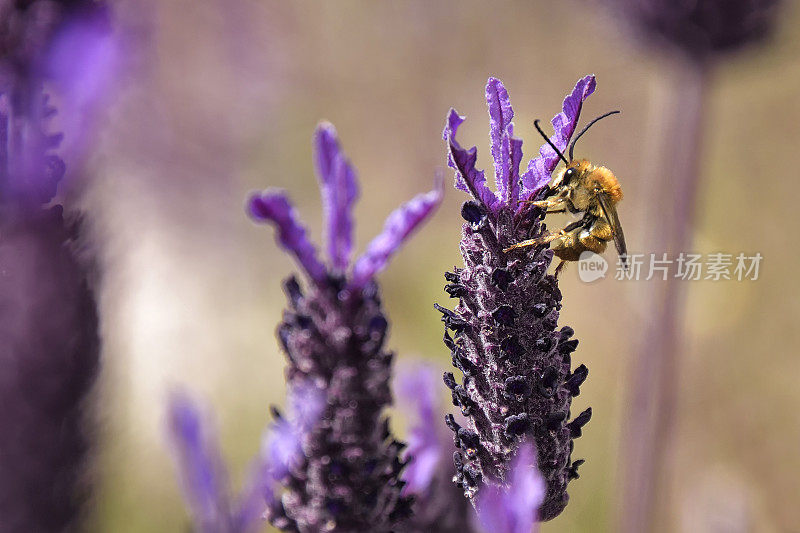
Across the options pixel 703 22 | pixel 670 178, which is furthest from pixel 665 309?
pixel 703 22

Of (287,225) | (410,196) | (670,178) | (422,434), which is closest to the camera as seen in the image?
(287,225)

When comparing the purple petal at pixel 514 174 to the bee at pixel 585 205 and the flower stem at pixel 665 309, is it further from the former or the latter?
the flower stem at pixel 665 309

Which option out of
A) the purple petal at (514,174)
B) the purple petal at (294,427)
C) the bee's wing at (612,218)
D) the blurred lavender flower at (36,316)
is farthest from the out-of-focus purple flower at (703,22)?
the purple petal at (294,427)

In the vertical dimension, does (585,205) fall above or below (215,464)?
above

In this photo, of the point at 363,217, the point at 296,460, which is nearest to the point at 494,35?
the point at 363,217

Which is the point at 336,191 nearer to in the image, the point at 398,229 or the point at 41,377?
the point at 398,229

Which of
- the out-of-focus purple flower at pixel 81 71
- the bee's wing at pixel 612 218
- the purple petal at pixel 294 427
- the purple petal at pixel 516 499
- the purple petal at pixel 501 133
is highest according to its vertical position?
the out-of-focus purple flower at pixel 81 71

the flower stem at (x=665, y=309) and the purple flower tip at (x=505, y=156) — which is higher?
the flower stem at (x=665, y=309)

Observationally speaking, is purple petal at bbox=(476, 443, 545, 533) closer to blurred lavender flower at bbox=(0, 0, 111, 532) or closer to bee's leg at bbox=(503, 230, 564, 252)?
bee's leg at bbox=(503, 230, 564, 252)
